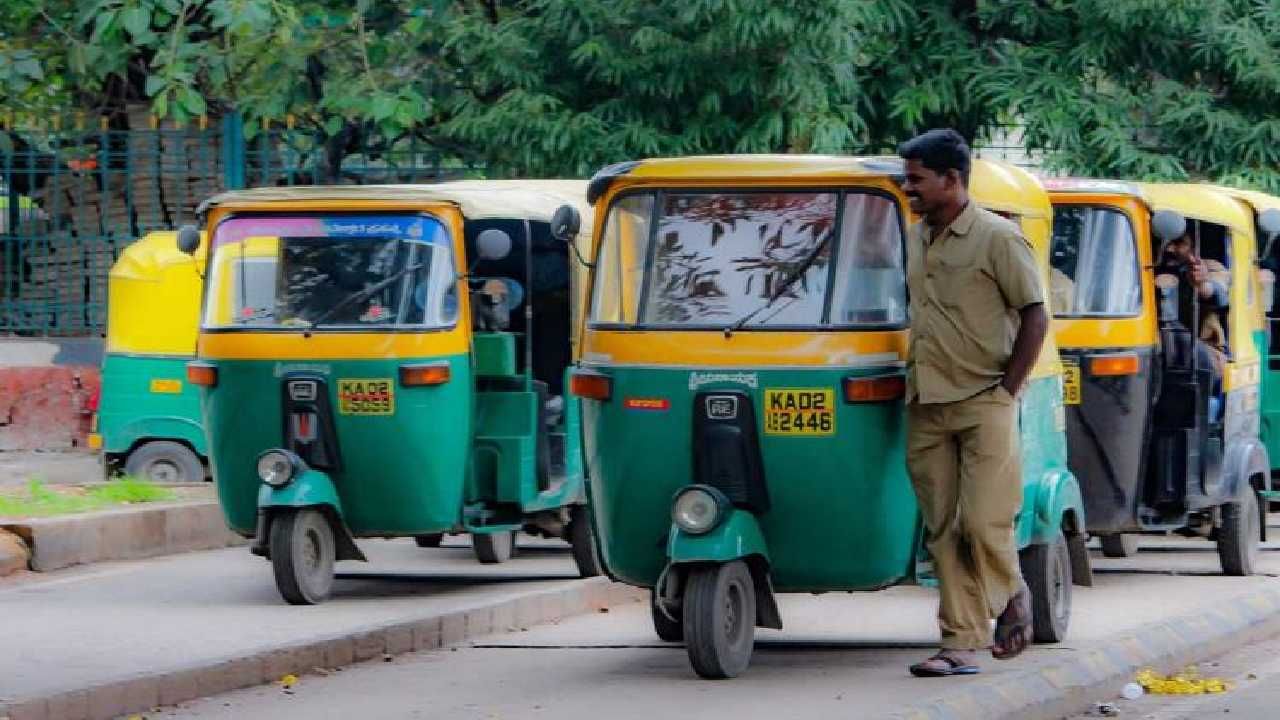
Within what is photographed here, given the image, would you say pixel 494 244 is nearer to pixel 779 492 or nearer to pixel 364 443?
pixel 364 443

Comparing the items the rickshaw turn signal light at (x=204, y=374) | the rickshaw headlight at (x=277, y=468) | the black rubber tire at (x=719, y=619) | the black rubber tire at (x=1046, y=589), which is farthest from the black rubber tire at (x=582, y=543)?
the black rubber tire at (x=719, y=619)

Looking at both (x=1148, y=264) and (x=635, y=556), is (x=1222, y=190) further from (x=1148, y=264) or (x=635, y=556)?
(x=635, y=556)

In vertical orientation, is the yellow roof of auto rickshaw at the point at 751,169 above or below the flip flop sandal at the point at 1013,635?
above

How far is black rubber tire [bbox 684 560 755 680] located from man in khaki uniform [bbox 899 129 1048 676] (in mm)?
681

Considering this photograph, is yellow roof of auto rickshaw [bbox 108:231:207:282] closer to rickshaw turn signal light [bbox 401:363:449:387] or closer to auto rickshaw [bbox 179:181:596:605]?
auto rickshaw [bbox 179:181:596:605]

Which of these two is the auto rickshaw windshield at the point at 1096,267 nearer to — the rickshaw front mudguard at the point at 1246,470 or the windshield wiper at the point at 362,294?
the rickshaw front mudguard at the point at 1246,470

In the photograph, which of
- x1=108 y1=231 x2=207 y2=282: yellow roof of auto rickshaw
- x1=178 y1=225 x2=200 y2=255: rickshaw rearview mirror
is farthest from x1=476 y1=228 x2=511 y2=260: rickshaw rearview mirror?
x1=108 y1=231 x2=207 y2=282: yellow roof of auto rickshaw

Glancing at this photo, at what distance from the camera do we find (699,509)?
31.5ft

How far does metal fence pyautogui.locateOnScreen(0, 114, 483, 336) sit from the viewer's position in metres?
22.3

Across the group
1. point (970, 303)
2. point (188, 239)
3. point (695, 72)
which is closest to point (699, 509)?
point (970, 303)

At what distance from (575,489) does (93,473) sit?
664 centimetres

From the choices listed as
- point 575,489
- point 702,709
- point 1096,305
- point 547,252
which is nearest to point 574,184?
point 547,252

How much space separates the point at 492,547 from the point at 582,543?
33.9 inches

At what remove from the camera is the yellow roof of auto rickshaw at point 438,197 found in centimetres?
1307
